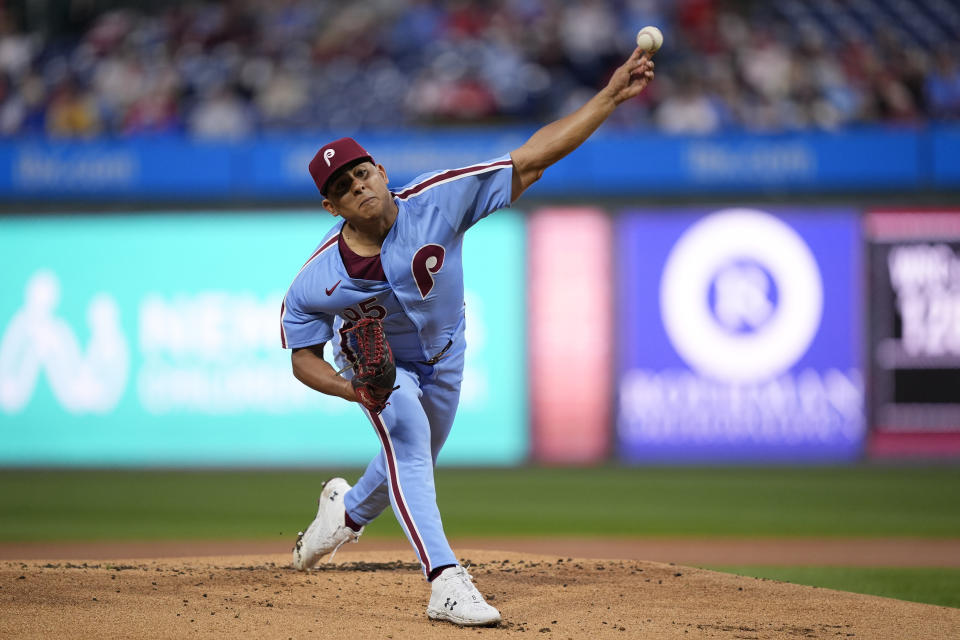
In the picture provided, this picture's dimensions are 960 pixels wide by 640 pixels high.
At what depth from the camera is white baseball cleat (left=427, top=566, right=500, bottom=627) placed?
4199mm

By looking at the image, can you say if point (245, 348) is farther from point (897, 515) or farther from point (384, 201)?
Answer: point (384, 201)

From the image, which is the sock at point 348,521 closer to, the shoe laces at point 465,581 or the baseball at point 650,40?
the shoe laces at point 465,581

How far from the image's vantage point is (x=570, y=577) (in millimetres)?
5320

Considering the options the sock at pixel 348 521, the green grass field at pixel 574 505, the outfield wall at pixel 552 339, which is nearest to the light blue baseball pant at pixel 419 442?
the sock at pixel 348 521

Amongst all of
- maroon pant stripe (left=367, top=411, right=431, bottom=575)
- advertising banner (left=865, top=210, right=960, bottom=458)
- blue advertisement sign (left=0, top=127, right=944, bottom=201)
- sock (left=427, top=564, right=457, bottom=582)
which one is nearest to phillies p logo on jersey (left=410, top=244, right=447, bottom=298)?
maroon pant stripe (left=367, top=411, right=431, bottom=575)

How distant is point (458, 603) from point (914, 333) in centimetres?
836

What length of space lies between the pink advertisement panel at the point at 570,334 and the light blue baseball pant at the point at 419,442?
6.97m

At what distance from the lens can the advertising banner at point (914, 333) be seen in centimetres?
1137

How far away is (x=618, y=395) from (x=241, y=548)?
5.38 meters

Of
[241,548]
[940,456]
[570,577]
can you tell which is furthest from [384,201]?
[940,456]

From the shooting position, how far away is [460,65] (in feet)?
43.1

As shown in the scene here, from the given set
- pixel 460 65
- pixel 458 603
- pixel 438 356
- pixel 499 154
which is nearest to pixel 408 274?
pixel 438 356

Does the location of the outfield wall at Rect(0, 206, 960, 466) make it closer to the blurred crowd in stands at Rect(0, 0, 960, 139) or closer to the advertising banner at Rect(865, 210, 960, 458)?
the advertising banner at Rect(865, 210, 960, 458)

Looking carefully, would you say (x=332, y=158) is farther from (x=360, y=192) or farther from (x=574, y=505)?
(x=574, y=505)
